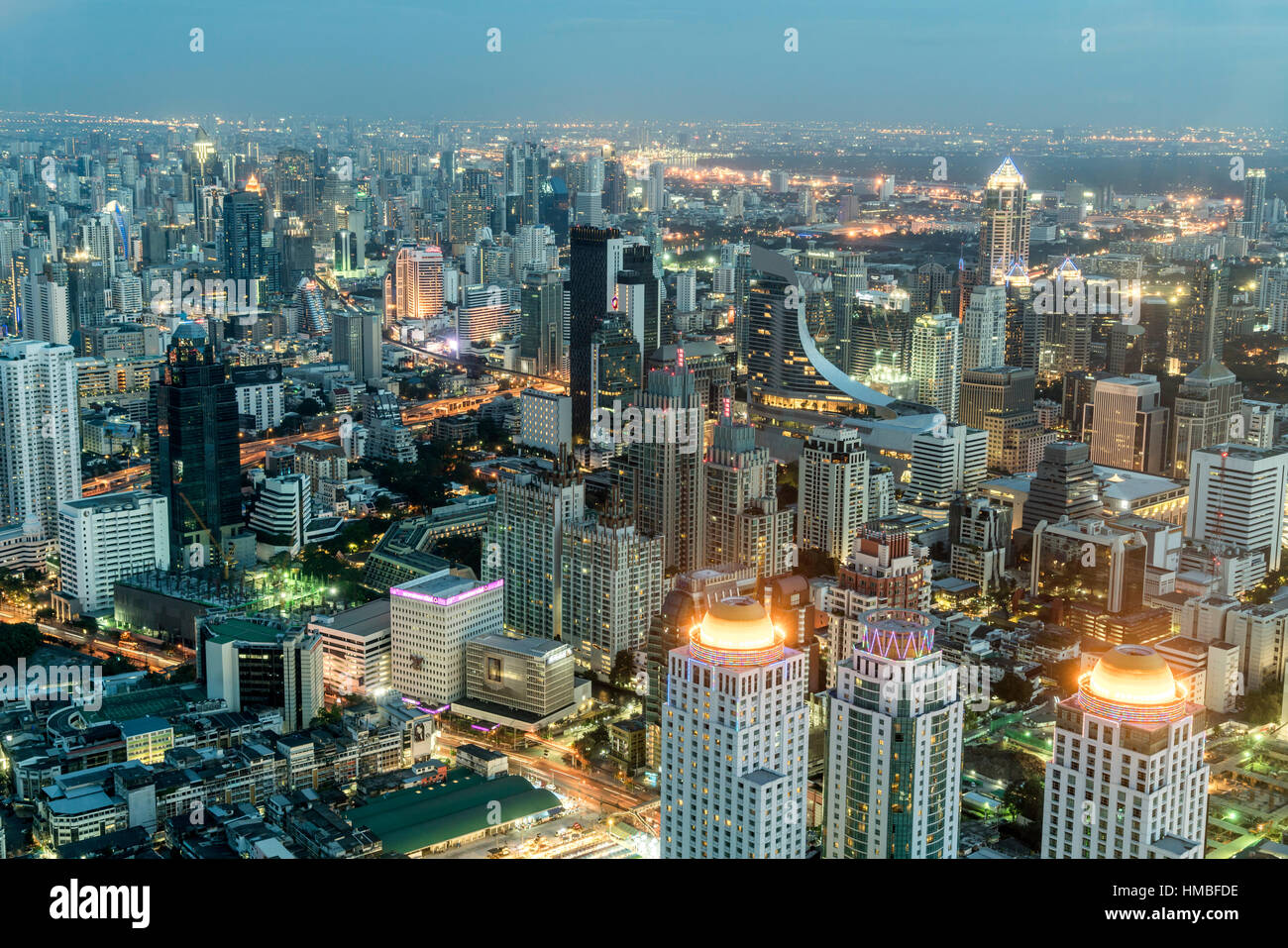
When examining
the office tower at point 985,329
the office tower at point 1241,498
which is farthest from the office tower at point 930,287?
the office tower at point 1241,498

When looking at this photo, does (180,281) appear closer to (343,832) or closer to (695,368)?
(695,368)

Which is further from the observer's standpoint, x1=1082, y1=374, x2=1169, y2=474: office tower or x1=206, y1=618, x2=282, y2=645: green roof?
x1=1082, y1=374, x2=1169, y2=474: office tower

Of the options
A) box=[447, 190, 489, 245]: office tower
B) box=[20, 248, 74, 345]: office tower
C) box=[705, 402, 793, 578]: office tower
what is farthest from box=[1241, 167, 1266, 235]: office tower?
box=[20, 248, 74, 345]: office tower

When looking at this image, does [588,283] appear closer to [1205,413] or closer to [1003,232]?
[1003,232]

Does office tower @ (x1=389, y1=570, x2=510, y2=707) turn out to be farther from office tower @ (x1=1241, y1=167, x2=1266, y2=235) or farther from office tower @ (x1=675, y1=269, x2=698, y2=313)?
office tower @ (x1=675, y1=269, x2=698, y2=313)
